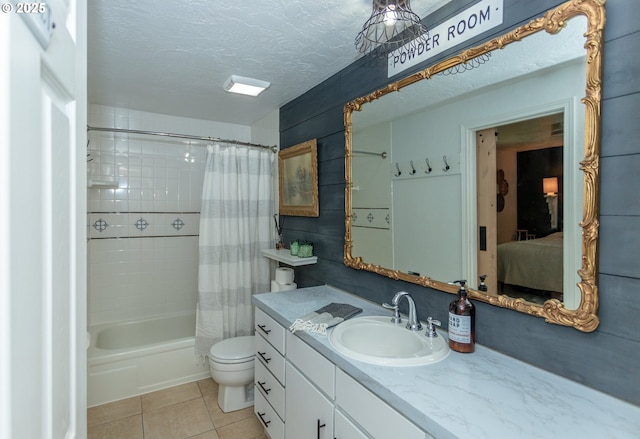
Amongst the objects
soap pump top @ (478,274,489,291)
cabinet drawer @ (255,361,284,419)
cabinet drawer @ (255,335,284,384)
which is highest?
soap pump top @ (478,274,489,291)

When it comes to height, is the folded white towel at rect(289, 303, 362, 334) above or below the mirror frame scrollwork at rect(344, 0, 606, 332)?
below

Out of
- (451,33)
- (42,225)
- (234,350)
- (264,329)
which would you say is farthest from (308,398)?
(451,33)

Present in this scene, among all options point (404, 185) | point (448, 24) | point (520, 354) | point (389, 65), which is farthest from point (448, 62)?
point (520, 354)

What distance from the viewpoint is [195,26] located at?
62.6 inches

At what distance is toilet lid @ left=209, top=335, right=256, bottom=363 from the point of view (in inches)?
86.7

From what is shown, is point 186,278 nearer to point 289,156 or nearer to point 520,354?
point 289,156

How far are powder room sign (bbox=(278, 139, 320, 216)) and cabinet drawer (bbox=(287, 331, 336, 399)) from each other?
1027 millimetres

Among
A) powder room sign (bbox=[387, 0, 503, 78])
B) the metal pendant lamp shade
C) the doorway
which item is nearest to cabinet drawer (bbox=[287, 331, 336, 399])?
the doorway

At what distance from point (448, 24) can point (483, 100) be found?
40cm

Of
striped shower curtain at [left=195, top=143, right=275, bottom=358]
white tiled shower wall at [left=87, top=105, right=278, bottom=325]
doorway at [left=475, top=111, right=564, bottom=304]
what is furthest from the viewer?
white tiled shower wall at [left=87, top=105, right=278, bottom=325]

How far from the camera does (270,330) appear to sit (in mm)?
1817

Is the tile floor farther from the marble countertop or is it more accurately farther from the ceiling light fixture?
the ceiling light fixture

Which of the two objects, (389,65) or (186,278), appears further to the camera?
(186,278)

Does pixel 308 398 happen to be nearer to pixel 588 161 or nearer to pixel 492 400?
pixel 492 400
